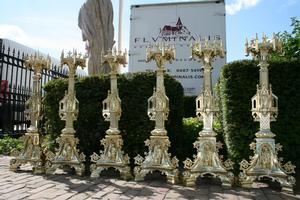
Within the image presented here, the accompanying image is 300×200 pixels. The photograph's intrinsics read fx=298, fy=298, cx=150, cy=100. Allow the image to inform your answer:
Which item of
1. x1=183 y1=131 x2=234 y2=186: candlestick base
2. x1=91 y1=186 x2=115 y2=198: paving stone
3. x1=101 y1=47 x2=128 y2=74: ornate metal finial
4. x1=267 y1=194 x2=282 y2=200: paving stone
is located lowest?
x1=267 y1=194 x2=282 y2=200: paving stone

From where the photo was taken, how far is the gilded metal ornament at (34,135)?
18.6ft

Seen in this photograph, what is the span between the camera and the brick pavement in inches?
158

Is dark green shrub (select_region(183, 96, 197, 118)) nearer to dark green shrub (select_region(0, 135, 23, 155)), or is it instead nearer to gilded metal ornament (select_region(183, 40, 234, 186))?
gilded metal ornament (select_region(183, 40, 234, 186))

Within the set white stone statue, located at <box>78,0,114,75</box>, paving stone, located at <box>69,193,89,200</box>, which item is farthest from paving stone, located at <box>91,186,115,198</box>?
white stone statue, located at <box>78,0,114,75</box>

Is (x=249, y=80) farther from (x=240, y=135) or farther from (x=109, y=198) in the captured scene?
(x=109, y=198)

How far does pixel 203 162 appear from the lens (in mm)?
4809

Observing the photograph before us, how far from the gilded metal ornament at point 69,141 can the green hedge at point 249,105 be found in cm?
280

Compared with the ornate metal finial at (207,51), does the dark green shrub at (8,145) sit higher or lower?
lower

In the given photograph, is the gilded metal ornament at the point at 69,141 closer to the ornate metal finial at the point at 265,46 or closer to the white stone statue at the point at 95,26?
the ornate metal finial at the point at 265,46

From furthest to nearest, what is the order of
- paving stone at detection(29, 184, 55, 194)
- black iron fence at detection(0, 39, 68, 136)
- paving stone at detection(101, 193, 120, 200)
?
black iron fence at detection(0, 39, 68, 136)
paving stone at detection(29, 184, 55, 194)
paving stone at detection(101, 193, 120, 200)

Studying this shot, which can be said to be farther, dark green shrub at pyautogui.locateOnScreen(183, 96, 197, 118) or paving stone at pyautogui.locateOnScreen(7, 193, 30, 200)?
dark green shrub at pyautogui.locateOnScreen(183, 96, 197, 118)

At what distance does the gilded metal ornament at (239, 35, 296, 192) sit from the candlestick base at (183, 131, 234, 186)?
9.2 inches

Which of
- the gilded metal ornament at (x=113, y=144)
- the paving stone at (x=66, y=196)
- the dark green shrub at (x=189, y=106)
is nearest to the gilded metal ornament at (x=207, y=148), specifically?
the gilded metal ornament at (x=113, y=144)


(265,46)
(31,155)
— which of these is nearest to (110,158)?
(31,155)
